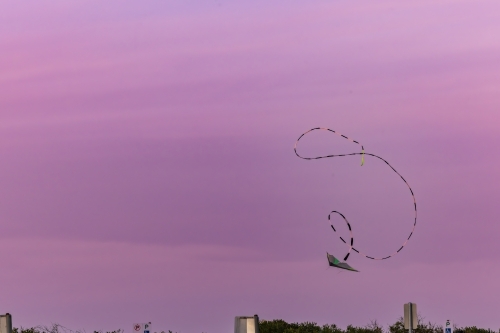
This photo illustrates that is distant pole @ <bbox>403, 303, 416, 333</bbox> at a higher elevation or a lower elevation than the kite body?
lower

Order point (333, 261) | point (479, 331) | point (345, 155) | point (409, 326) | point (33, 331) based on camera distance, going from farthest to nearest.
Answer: point (479, 331) → point (33, 331) → point (409, 326) → point (345, 155) → point (333, 261)

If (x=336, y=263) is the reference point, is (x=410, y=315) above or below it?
below

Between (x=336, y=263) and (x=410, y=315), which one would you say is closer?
(x=336, y=263)

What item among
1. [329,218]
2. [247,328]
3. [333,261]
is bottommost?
[247,328]

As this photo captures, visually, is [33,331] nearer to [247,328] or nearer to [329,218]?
[329,218]

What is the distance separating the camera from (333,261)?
74.2 feet

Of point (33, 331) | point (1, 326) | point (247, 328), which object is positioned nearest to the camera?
point (247, 328)

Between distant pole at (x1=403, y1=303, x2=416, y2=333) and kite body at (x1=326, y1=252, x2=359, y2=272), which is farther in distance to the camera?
distant pole at (x1=403, y1=303, x2=416, y2=333)

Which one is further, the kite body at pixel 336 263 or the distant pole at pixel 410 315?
the distant pole at pixel 410 315

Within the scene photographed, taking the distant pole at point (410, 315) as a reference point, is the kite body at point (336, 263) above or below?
above

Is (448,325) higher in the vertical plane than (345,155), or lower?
lower

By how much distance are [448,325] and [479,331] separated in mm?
4964

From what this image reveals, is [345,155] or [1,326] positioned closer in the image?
[1,326]

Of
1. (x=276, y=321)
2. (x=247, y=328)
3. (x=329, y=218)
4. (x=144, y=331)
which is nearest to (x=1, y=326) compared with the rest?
(x=144, y=331)
